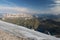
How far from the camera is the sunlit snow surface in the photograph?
8.00 ft

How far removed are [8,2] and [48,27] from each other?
0.77m

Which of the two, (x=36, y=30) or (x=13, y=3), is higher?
(x=13, y=3)

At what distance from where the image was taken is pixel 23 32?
8.11ft

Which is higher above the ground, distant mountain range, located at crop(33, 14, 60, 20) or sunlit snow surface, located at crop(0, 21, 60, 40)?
distant mountain range, located at crop(33, 14, 60, 20)

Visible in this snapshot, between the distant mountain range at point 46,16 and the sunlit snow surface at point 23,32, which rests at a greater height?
the distant mountain range at point 46,16

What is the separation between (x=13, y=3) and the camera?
2.49 m

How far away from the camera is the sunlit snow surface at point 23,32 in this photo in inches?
96.0

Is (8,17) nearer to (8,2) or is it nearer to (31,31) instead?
(8,2)

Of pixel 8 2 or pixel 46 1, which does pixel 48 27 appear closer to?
pixel 46 1

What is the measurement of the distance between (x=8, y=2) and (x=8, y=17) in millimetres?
246

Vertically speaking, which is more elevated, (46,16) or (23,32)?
(46,16)

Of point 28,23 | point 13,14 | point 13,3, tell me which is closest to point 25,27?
point 28,23

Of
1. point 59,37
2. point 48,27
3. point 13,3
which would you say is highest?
point 13,3

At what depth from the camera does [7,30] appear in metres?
2.47
